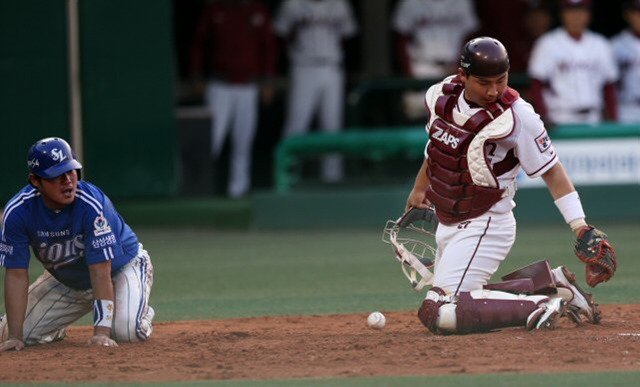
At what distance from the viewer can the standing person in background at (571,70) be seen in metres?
11.7

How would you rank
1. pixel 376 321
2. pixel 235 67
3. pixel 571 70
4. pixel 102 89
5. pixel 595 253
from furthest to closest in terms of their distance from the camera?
pixel 235 67 → pixel 102 89 → pixel 571 70 → pixel 376 321 → pixel 595 253

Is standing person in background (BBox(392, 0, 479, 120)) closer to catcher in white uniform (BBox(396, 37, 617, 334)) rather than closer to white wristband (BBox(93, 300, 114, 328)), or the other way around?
catcher in white uniform (BBox(396, 37, 617, 334))

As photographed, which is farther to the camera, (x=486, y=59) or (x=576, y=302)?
(x=576, y=302)

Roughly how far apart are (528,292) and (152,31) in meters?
6.67

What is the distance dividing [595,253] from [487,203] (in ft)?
1.91

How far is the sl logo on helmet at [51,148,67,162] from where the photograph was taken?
18.8 ft

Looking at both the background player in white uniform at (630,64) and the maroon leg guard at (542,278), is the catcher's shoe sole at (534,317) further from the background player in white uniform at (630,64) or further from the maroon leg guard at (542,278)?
the background player in white uniform at (630,64)

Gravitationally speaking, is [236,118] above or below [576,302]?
below

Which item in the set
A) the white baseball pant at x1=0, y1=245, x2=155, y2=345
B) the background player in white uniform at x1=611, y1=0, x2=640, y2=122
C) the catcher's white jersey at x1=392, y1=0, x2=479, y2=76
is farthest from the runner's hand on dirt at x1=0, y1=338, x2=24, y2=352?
the background player in white uniform at x1=611, y1=0, x2=640, y2=122

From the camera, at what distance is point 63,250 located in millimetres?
6078

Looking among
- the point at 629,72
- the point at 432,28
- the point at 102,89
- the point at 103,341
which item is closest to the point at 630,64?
the point at 629,72

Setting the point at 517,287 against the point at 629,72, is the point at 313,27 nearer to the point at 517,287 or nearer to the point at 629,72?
the point at 629,72

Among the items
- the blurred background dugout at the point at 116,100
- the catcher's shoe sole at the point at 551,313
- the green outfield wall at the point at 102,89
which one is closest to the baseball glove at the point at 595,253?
the catcher's shoe sole at the point at 551,313

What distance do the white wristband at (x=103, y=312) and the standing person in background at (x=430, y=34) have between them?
7.23 metres
